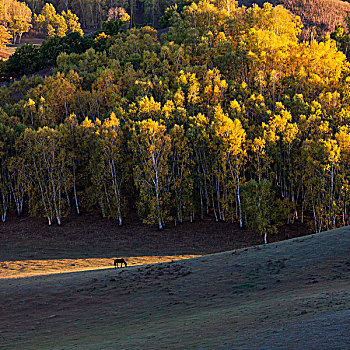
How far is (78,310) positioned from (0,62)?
11245 cm

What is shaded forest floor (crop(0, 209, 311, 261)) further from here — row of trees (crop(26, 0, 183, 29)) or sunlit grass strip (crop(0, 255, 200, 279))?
row of trees (crop(26, 0, 183, 29))

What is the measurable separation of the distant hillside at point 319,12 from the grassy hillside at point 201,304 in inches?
4867

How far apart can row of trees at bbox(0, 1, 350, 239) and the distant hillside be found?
226 feet

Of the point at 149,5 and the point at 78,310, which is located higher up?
the point at 149,5

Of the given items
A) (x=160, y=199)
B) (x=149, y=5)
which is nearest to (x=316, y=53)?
(x=160, y=199)

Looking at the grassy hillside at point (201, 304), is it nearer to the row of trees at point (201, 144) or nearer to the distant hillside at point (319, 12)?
the row of trees at point (201, 144)

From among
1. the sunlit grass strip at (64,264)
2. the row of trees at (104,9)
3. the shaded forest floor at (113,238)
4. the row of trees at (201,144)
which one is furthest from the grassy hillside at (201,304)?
the row of trees at (104,9)

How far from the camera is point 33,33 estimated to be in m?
184

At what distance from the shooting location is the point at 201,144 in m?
60.9

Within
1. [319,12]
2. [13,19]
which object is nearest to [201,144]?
[319,12]

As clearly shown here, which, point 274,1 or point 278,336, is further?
point 274,1

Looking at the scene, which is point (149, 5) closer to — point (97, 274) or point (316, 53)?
point (316, 53)

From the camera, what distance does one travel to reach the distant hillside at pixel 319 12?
136 meters

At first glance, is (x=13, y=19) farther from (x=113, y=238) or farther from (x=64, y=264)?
(x=64, y=264)
